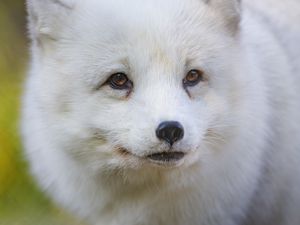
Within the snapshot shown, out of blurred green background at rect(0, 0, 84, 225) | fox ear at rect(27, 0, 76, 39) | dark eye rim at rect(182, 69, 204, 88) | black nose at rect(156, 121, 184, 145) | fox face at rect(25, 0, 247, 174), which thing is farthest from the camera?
blurred green background at rect(0, 0, 84, 225)

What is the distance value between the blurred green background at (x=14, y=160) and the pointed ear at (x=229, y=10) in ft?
4.54

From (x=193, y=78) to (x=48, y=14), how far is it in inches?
28.2

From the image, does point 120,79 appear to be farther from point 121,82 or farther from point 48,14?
point 48,14

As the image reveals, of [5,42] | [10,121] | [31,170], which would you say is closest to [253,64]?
[31,170]

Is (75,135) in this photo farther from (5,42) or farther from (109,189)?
(5,42)

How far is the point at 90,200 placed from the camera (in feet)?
15.1

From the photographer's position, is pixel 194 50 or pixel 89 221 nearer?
pixel 194 50

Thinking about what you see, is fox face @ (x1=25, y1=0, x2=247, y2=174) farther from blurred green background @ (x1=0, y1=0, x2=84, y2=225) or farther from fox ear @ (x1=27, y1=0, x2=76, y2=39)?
blurred green background @ (x1=0, y1=0, x2=84, y2=225)

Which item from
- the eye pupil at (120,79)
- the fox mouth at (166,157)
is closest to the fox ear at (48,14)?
the eye pupil at (120,79)

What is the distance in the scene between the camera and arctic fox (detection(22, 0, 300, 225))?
4.10 metres

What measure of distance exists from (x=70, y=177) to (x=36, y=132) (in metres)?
0.28

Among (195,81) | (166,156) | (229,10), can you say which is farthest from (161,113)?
(229,10)

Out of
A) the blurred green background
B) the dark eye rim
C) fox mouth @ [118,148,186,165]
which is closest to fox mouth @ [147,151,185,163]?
fox mouth @ [118,148,186,165]

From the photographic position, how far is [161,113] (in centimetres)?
398
